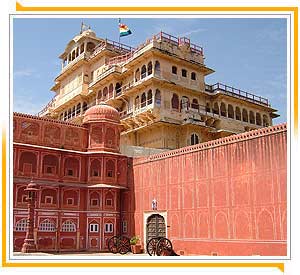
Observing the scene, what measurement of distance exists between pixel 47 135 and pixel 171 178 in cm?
747

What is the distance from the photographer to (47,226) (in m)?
22.1

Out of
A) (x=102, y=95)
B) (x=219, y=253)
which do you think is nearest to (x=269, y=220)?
(x=219, y=253)

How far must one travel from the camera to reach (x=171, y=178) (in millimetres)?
20672

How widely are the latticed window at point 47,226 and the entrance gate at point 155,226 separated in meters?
4.85

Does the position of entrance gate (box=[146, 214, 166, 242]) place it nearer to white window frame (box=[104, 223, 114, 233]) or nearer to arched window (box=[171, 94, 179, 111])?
white window frame (box=[104, 223, 114, 233])

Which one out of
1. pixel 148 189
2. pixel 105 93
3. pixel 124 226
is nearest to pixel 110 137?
pixel 148 189

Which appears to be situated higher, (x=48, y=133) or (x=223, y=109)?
(x=223, y=109)

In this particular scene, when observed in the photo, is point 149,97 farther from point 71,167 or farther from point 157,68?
point 71,167

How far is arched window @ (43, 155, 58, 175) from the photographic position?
74.7ft

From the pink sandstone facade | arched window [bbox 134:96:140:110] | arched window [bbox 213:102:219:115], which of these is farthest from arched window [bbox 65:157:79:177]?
arched window [bbox 213:102:219:115]

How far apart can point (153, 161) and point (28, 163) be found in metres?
6.39

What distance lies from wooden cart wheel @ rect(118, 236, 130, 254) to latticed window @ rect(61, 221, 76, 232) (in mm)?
2533

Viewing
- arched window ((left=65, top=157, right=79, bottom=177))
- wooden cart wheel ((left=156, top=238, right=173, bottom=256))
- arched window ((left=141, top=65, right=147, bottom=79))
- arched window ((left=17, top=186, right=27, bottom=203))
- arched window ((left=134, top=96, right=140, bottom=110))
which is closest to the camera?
wooden cart wheel ((left=156, top=238, right=173, bottom=256))
